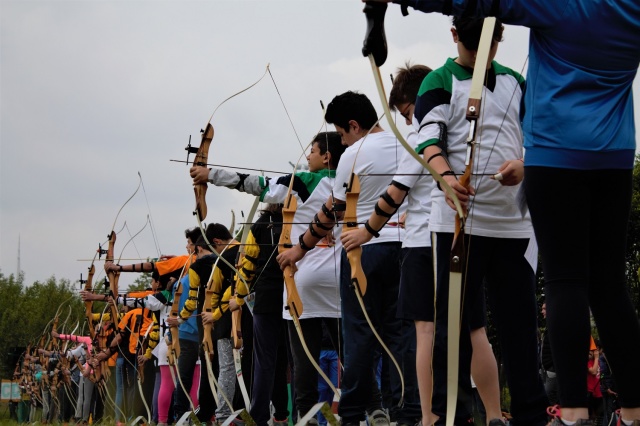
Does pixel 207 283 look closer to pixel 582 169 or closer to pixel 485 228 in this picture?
pixel 485 228

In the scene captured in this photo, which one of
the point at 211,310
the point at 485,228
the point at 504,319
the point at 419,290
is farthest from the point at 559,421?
the point at 211,310

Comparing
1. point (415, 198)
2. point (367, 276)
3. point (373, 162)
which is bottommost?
point (367, 276)

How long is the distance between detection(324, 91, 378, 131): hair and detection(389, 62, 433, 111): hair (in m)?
0.60

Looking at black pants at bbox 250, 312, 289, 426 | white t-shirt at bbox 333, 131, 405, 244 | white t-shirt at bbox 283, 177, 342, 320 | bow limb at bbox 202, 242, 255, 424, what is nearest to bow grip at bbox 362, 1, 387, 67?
white t-shirt at bbox 333, 131, 405, 244

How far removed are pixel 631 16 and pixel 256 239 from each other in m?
3.70

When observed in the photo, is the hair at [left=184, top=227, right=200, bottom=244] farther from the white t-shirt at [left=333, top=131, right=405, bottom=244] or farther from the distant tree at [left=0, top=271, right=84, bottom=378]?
the distant tree at [left=0, top=271, right=84, bottom=378]

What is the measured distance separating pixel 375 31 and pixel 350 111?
2504mm

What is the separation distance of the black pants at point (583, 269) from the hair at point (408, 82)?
6.16 feet

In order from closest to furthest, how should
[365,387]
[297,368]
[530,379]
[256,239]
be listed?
[530,379] → [365,387] → [297,368] → [256,239]

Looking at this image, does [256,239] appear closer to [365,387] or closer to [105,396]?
[365,387]

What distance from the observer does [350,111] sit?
5.23m

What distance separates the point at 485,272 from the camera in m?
3.54

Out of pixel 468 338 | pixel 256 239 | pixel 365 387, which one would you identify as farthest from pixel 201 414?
pixel 468 338

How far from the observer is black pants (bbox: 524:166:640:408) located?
266cm
